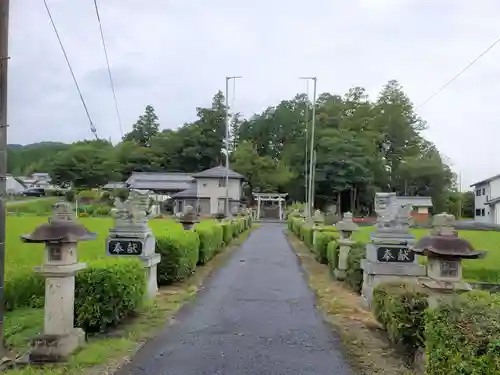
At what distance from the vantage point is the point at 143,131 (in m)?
73.9

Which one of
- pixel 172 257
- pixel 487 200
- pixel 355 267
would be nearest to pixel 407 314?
pixel 355 267

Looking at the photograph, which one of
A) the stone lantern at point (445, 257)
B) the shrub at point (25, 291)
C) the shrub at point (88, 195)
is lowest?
the shrub at point (25, 291)

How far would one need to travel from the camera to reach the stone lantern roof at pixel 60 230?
5.16 m

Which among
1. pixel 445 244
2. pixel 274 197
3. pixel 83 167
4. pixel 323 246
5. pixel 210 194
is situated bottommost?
pixel 323 246

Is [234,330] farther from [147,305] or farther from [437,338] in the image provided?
[437,338]

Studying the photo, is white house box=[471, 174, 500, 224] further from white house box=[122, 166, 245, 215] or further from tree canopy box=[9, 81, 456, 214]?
white house box=[122, 166, 245, 215]

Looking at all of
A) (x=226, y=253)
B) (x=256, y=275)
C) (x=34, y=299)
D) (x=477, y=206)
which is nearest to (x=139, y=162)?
(x=477, y=206)

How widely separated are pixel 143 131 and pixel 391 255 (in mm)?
69083

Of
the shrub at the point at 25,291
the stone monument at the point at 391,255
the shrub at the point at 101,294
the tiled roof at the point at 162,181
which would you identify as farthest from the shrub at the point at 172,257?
the tiled roof at the point at 162,181

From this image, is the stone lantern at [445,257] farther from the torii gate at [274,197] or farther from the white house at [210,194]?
the torii gate at [274,197]

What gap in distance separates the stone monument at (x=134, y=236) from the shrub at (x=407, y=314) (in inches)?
165

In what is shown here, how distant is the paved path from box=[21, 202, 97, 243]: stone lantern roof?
4.84ft

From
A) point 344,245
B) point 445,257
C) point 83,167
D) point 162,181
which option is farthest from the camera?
point 162,181

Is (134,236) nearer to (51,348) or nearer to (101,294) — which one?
(101,294)
